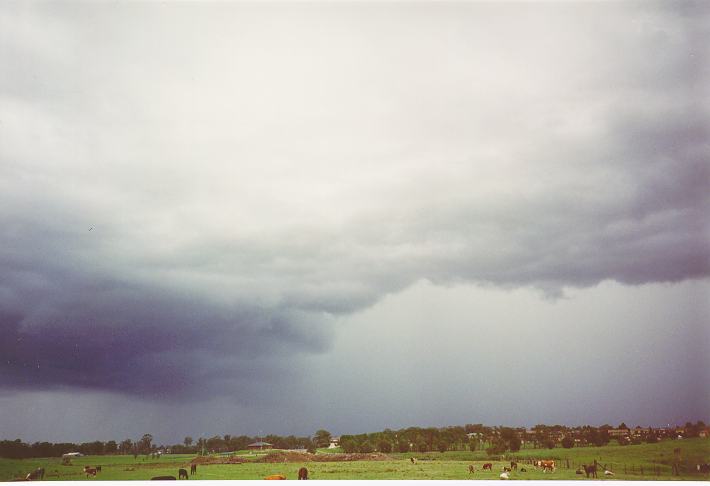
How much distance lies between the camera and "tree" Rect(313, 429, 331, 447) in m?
52.3

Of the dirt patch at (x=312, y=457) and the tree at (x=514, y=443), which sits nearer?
the dirt patch at (x=312, y=457)

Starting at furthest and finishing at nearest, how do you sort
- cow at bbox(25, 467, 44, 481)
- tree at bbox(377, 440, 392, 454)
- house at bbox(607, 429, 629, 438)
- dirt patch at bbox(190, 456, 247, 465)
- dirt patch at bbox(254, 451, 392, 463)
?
1. tree at bbox(377, 440, 392, 454)
2. house at bbox(607, 429, 629, 438)
3. dirt patch at bbox(190, 456, 247, 465)
4. dirt patch at bbox(254, 451, 392, 463)
5. cow at bbox(25, 467, 44, 481)

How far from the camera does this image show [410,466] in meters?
43.6

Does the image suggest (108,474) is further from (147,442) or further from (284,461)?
(284,461)

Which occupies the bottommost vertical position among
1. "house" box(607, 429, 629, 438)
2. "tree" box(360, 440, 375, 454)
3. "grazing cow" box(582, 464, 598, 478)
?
"grazing cow" box(582, 464, 598, 478)

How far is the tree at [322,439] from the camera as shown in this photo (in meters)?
52.3

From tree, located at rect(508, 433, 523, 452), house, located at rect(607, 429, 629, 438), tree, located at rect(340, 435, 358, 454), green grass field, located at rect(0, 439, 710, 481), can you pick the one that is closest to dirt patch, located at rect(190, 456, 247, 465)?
green grass field, located at rect(0, 439, 710, 481)

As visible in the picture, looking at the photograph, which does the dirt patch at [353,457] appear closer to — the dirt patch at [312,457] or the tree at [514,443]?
the dirt patch at [312,457]

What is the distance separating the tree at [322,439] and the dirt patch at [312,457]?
2912 mm

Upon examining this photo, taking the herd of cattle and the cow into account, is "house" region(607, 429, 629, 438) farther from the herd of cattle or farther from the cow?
the cow

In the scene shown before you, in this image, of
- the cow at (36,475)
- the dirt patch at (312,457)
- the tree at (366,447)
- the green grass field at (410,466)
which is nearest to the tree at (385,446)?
the tree at (366,447)

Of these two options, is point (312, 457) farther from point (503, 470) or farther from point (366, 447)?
point (503, 470)

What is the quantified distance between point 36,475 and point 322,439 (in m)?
22.9

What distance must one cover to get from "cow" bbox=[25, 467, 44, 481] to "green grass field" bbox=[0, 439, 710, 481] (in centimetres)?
71
